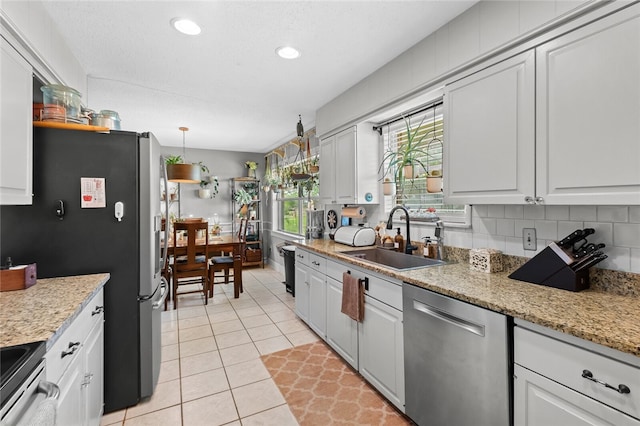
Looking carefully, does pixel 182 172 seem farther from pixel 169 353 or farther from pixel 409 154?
pixel 409 154

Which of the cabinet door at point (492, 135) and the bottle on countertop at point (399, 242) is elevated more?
the cabinet door at point (492, 135)

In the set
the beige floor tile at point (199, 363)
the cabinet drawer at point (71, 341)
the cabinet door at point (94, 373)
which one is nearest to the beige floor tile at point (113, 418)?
the cabinet door at point (94, 373)

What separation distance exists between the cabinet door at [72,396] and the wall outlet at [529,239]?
233cm

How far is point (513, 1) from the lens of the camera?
160cm

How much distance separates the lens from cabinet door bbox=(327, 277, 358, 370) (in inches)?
92.2

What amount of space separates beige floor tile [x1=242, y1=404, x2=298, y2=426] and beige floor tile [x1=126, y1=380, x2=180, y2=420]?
56 cm

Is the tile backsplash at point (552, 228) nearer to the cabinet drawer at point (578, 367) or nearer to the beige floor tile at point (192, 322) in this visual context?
the cabinet drawer at point (578, 367)

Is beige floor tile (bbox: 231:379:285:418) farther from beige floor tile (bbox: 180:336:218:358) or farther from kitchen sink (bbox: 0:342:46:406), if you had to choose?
kitchen sink (bbox: 0:342:46:406)

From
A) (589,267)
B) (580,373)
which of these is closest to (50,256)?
(580,373)

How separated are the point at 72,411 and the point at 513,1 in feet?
9.31

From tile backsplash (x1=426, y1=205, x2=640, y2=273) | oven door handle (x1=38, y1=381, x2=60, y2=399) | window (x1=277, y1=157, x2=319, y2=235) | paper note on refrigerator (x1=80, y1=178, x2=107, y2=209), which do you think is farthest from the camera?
window (x1=277, y1=157, x2=319, y2=235)

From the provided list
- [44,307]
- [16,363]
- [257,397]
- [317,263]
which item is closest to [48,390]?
[16,363]

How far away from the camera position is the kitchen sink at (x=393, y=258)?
2.29 m

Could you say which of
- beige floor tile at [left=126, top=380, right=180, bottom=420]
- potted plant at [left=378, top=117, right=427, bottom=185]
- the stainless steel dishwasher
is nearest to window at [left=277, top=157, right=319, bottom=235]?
potted plant at [left=378, top=117, right=427, bottom=185]
